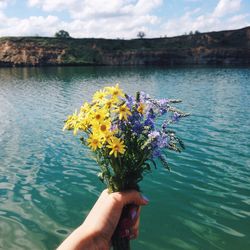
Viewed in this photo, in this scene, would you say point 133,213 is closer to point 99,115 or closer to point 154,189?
point 99,115

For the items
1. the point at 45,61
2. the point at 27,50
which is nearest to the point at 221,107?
the point at 45,61

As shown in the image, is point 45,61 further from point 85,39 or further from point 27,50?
point 85,39

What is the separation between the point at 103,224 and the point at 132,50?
118 m

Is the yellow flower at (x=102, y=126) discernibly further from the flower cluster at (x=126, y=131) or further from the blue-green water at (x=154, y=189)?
the blue-green water at (x=154, y=189)

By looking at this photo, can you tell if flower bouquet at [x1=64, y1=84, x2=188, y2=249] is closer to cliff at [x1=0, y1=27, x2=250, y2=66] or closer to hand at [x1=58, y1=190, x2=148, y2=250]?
hand at [x1=58, y1=190, x2=148, y2=250]

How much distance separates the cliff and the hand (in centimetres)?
10583

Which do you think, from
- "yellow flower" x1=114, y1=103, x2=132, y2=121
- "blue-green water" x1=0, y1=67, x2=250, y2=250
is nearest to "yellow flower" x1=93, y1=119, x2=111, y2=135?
"yellow flower" x1=114, y1=103, x2=132, y2=121

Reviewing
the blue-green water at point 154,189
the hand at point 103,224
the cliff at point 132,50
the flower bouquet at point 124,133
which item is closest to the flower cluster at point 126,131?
the flower bouquet at point 124,133

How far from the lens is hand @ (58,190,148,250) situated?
340 cm

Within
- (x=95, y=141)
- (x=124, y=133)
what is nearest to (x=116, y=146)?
(x=95, y=141)

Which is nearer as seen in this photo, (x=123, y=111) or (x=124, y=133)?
(x=123, y=111)

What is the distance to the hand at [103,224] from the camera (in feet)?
11.2

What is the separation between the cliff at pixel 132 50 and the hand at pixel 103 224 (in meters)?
106

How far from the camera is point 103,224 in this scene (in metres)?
3.57
